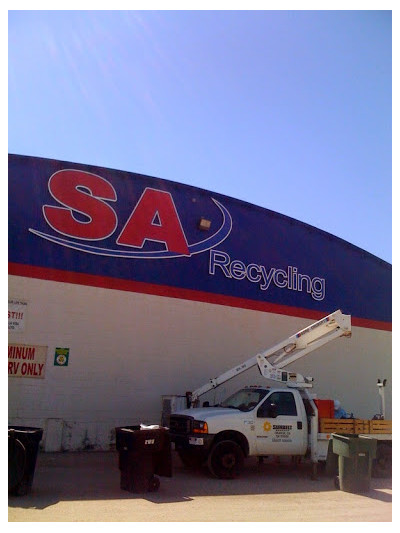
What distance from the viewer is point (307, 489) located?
34.8 feet

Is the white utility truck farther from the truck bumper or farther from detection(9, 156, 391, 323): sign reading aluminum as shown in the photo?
detection(9, 156, 391, 323): sign reading aluminum

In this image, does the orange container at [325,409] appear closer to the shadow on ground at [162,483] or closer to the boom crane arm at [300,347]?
the boom crane arm at [300,347]

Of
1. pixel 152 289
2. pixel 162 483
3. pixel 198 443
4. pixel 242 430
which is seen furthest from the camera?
pixel 152 289

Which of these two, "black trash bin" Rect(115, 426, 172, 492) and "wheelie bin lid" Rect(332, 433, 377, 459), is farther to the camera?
"wheelie bin lid" Rect(332, 433, 377, 459)

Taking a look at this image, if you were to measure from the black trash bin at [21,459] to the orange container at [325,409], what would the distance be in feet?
20.8

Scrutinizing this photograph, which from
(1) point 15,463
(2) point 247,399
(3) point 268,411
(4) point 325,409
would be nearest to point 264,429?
(3) point 268,411

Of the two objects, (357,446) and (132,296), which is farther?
(132,296)

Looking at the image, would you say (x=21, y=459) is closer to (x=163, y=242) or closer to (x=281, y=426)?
(x=281, y=426)

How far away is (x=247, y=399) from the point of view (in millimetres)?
12672

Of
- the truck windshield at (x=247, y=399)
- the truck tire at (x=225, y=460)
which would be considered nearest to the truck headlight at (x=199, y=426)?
the truck tire at (x=225, y=460)

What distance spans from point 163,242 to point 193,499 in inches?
360

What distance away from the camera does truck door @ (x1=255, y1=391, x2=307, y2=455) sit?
11.9 metres

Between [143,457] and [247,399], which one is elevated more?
[247,399]

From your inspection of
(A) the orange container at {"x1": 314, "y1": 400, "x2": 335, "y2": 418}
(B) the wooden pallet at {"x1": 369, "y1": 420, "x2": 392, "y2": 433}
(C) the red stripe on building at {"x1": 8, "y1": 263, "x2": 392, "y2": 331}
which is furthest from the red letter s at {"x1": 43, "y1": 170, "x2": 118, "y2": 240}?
(B) the wooden pallet at {"x1": 369, "y1": 420, "x2": 392, "y2": 433}
